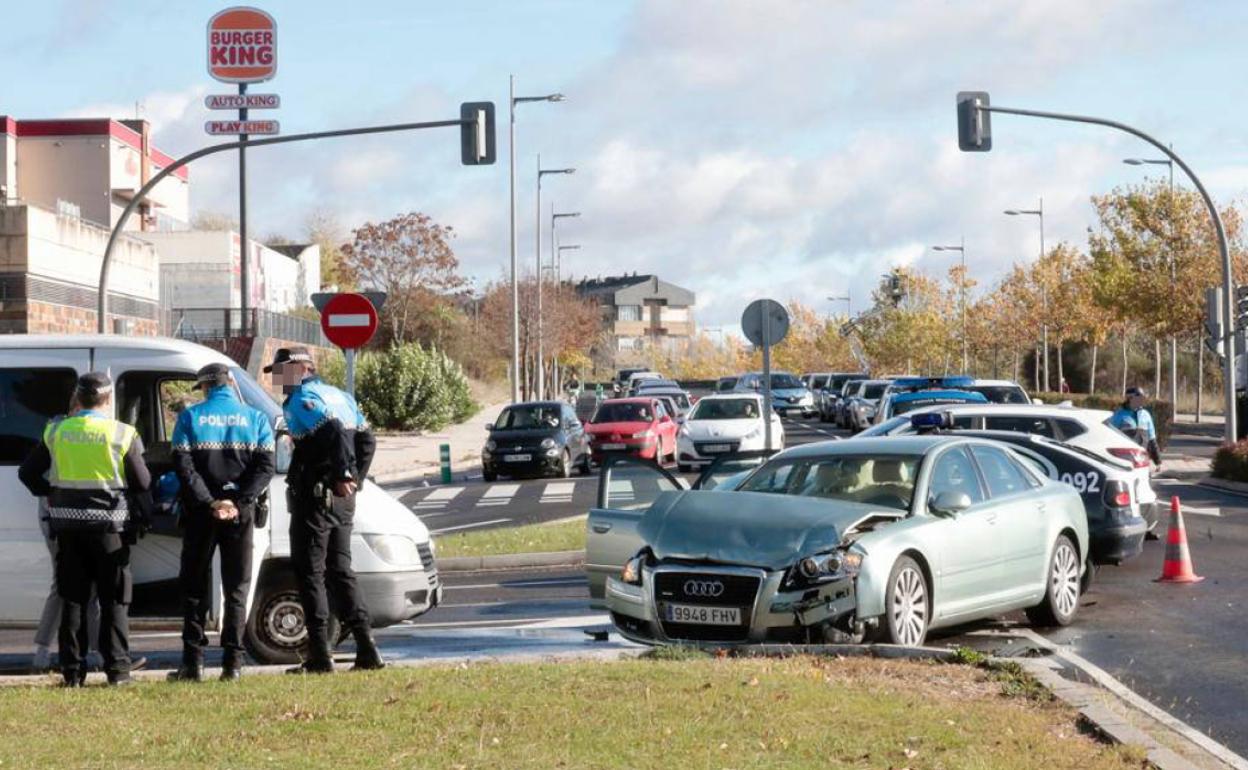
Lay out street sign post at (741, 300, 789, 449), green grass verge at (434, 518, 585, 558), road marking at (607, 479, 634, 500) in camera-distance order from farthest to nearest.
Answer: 1. street sign post at (741, 300, 789, 449)
2. green grass verge at (434, 518, 585, 558)
3. road marking at (607, 479, 634, 500)

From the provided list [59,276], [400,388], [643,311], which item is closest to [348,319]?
[59,276]

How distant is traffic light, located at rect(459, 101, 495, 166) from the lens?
28.4 metres

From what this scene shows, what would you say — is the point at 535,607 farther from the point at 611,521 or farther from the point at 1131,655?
the point at 1131,655

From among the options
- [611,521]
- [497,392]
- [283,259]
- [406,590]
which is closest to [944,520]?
[611,521]

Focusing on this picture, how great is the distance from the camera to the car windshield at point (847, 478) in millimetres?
12672

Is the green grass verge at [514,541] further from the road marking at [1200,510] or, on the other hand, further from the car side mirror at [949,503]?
the road marking at [1200,510]

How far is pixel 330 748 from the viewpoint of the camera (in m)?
7.94

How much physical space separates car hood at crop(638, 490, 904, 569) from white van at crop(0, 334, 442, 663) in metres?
1.59

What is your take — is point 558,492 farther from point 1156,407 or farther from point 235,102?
point 1156,407

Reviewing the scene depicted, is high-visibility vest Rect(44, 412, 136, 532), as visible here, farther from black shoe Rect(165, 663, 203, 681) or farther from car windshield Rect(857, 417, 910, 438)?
car windshield Rect(857, 417, 910, 438)

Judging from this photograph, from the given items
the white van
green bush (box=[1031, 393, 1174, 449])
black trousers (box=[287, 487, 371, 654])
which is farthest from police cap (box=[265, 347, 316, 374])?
green bush (box=[1031, 393, 1174, 449])

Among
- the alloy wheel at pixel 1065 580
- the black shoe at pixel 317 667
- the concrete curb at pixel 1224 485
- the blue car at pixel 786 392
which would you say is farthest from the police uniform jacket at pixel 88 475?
the blue car at pixel 786 392

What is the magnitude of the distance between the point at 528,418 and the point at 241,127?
8.65m

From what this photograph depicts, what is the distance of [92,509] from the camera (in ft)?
33.9
